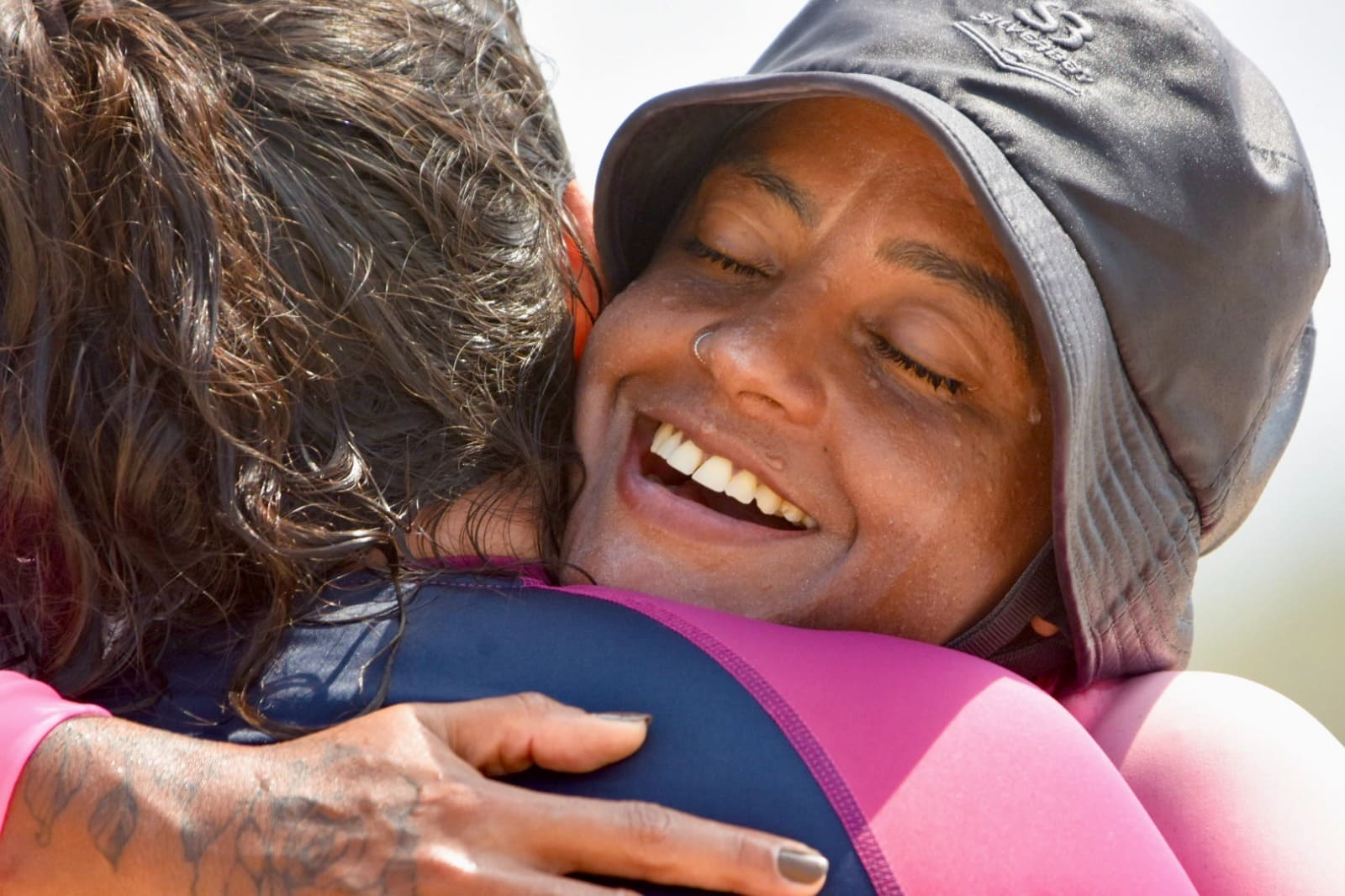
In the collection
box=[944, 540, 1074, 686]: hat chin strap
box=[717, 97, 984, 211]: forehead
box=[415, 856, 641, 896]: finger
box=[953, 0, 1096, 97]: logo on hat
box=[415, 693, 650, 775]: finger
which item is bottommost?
box=[944, 540, 1074, 686]: hat chin strap

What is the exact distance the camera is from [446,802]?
1324 mm

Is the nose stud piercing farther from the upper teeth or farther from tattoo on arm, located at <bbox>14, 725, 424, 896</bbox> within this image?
tattoo on arm, located at <bbox>14, 725, 424, 896</bbox>

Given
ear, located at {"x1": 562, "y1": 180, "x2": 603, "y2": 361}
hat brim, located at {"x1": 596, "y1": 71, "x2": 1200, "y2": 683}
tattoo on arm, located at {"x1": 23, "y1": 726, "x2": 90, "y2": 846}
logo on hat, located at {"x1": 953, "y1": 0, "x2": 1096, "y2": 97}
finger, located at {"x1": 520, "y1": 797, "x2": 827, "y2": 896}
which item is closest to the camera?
finger, located at {"x1": 520, "y1": 797, "x2": 827, "y2": 896}

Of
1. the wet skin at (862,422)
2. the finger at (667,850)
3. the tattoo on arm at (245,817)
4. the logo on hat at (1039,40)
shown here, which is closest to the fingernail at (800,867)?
the finger at (667,850)

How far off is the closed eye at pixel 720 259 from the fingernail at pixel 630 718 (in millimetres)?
812

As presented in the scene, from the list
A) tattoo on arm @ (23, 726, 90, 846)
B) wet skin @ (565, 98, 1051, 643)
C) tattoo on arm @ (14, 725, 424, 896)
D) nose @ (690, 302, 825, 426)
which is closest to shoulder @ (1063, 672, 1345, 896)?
wet skin @ (565, 98, 1051, 643)

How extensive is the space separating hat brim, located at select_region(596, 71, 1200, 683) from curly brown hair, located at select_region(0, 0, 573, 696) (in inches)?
14.8

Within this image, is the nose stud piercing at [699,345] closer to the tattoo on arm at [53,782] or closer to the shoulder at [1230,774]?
the shoulder at [1230,774]

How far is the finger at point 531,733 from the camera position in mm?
1344

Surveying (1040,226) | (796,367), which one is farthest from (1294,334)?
(796,367)

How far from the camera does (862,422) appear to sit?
1832mm

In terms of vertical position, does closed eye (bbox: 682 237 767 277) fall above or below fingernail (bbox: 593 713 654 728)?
above

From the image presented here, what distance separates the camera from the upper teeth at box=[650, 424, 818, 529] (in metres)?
1.89

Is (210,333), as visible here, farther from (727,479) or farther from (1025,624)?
(1025,624)
